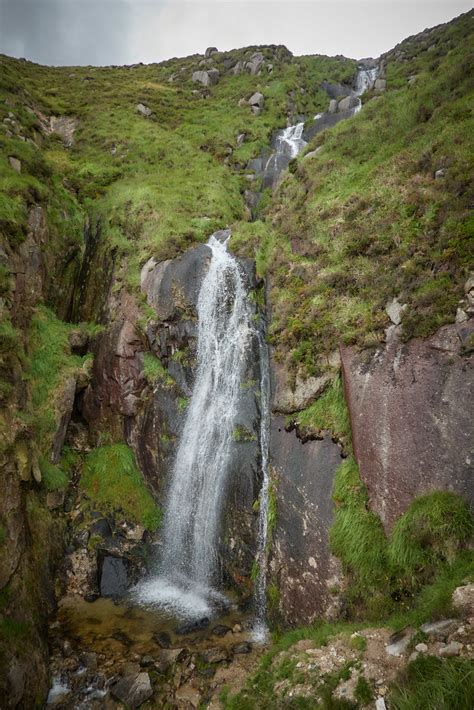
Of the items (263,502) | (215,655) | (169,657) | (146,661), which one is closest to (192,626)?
(169,657)

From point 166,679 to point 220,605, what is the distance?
2.91 metres

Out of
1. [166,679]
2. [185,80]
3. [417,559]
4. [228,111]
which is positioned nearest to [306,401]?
[417,559]

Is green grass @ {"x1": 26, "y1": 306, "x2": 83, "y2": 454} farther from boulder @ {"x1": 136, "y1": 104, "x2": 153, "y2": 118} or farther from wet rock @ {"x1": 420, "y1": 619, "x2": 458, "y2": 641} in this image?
boulder @ {"x1": 136, "y1": 104, "x2": 153, "y2": 118}

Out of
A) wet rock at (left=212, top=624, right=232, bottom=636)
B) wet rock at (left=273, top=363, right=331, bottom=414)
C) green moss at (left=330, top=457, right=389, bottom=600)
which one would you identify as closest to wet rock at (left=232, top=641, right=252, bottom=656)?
wet rock at (left=212, top=624, right=232, bottom=636)

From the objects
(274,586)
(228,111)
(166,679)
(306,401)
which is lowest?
(166,679)

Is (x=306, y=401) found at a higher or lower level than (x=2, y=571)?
higher

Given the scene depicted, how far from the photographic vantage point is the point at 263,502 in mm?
12688

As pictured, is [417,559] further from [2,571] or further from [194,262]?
[194,262]

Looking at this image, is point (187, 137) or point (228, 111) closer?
point (187, 137)

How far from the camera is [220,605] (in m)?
12.0

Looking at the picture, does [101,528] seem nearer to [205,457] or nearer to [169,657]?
[205,457]

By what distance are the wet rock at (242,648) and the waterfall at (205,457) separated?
6.17ft

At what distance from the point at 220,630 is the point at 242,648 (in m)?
1.04

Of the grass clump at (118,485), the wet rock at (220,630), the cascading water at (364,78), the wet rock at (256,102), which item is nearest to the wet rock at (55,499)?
the grass clump at (118,485)
